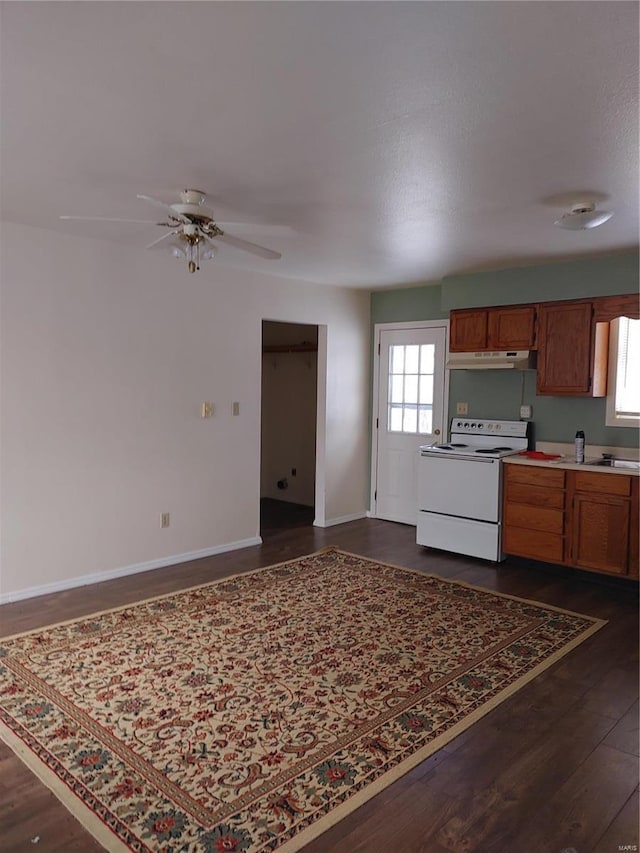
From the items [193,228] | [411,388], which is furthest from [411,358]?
[193,228]

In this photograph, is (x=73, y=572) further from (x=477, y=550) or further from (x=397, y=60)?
(x=397, y=60)

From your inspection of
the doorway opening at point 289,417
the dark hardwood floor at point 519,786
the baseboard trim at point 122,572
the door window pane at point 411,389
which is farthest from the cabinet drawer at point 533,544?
the doorway opening at point 289,417

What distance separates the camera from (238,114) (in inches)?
91.4

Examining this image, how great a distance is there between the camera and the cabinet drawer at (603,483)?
4457 mm

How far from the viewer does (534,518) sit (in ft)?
16.3

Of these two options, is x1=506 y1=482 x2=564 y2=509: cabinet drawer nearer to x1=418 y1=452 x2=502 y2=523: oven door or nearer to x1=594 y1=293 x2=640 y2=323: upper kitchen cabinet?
x1=418 y1=452 x2=502 y2=523: oven door

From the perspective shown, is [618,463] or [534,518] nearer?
[618,463]

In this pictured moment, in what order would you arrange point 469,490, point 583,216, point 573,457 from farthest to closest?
point 469,490
point 573,457
point 583,216

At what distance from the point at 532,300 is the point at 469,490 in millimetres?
1654

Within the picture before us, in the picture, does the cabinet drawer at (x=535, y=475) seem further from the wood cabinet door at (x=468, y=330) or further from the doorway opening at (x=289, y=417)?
the doorway opening at (x=289, y=417)

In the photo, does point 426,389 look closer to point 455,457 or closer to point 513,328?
point 455,457

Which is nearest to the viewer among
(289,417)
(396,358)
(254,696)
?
A: (254,696)

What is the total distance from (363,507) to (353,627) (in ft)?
10.5

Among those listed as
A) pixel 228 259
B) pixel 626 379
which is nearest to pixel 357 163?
pixel 228 259
